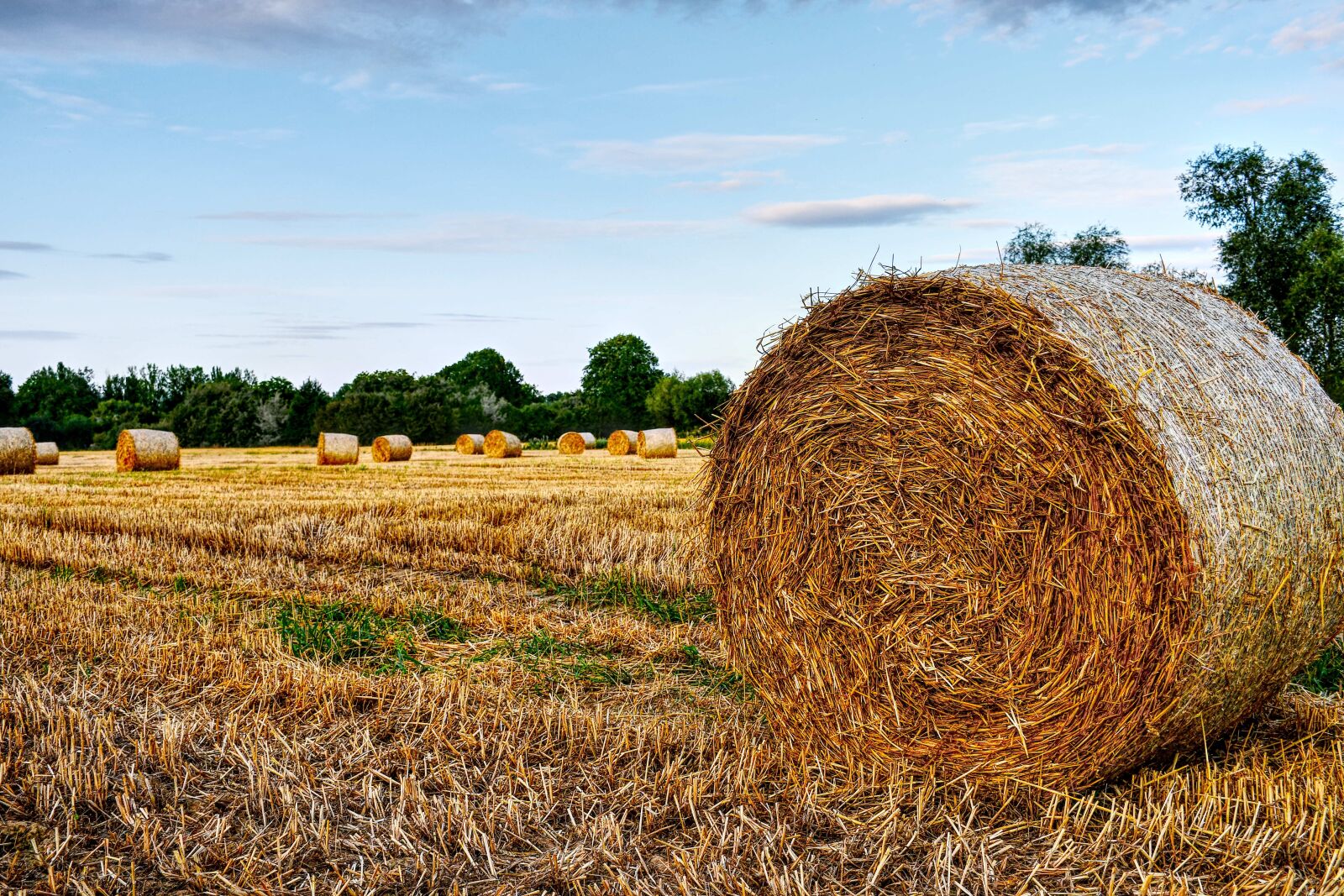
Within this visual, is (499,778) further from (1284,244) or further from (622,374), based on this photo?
(622,374)

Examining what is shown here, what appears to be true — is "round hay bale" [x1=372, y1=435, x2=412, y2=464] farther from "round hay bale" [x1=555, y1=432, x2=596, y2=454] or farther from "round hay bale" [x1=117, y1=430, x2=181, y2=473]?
"round hay bale" [x1=555, y1=432, x2=596, y2=454]

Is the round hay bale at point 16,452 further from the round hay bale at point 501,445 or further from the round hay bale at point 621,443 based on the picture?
the round hay bale at point 621,443

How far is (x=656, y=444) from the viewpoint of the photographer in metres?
26.0

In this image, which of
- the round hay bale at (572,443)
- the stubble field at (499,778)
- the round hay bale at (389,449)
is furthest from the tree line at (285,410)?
the stubble field at (499,778)

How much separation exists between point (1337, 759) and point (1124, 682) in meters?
1.10

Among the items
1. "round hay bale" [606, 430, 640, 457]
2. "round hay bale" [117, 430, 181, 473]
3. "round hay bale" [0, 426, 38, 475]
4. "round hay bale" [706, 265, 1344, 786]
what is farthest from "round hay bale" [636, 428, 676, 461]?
"round hay bale" [706, 265, 1344, 786]

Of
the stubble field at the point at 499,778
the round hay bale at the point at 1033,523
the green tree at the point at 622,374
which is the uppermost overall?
the green tree at the point at 622,374

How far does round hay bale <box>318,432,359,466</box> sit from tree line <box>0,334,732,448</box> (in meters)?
16.3

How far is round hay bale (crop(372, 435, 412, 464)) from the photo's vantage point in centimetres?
2602

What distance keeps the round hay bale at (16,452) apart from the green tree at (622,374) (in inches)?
1921

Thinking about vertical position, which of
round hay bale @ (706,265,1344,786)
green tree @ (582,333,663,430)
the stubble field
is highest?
green tree @ (582,333,663,430)

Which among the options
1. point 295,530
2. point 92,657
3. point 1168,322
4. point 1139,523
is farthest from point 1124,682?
point 295,530

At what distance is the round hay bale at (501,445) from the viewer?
28938 millimetres

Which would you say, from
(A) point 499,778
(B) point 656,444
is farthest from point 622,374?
(A) point 499,778
